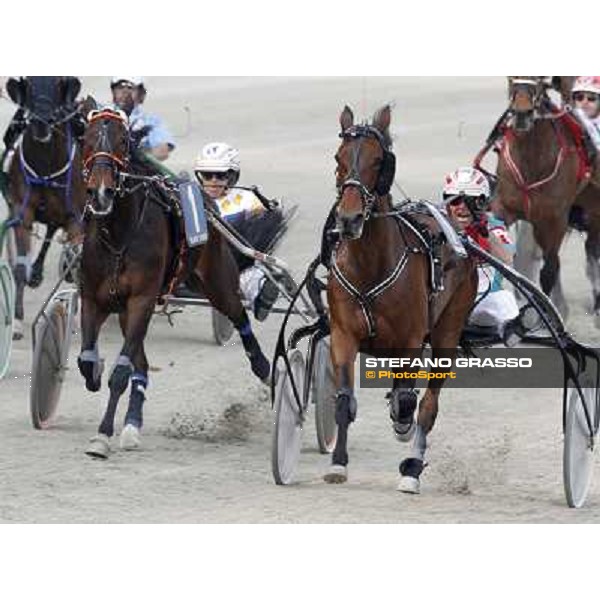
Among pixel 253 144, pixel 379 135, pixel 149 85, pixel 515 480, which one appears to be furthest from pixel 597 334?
pixel 149 85

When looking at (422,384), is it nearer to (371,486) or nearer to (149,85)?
(371,486)

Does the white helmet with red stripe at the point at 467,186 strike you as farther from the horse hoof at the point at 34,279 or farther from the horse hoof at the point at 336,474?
the horse hoof at the point at 34,279

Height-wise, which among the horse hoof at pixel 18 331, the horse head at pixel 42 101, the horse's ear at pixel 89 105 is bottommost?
the horse hoof at pixel 18 331

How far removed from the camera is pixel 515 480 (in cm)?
1090

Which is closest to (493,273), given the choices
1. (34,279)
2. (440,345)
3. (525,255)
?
(440,345)

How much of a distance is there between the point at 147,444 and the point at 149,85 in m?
20.0

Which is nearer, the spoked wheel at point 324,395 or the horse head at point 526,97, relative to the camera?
the spoked wheel at point 324,395

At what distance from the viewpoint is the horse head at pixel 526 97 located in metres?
15.3

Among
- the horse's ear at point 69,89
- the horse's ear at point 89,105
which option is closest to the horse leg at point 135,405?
the horse's ear at point 89,105

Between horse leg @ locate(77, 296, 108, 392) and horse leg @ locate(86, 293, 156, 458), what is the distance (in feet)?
0.33

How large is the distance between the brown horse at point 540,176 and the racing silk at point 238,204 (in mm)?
2481

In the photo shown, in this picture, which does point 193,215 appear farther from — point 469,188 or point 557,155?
point 557,155

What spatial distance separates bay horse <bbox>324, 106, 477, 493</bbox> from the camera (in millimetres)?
9812

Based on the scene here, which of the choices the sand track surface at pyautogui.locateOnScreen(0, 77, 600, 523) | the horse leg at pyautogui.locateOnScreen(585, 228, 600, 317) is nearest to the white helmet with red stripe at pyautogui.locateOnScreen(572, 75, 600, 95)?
the horse leg at pyautogui.locateOnScreen(585, 228, 600, 317)
